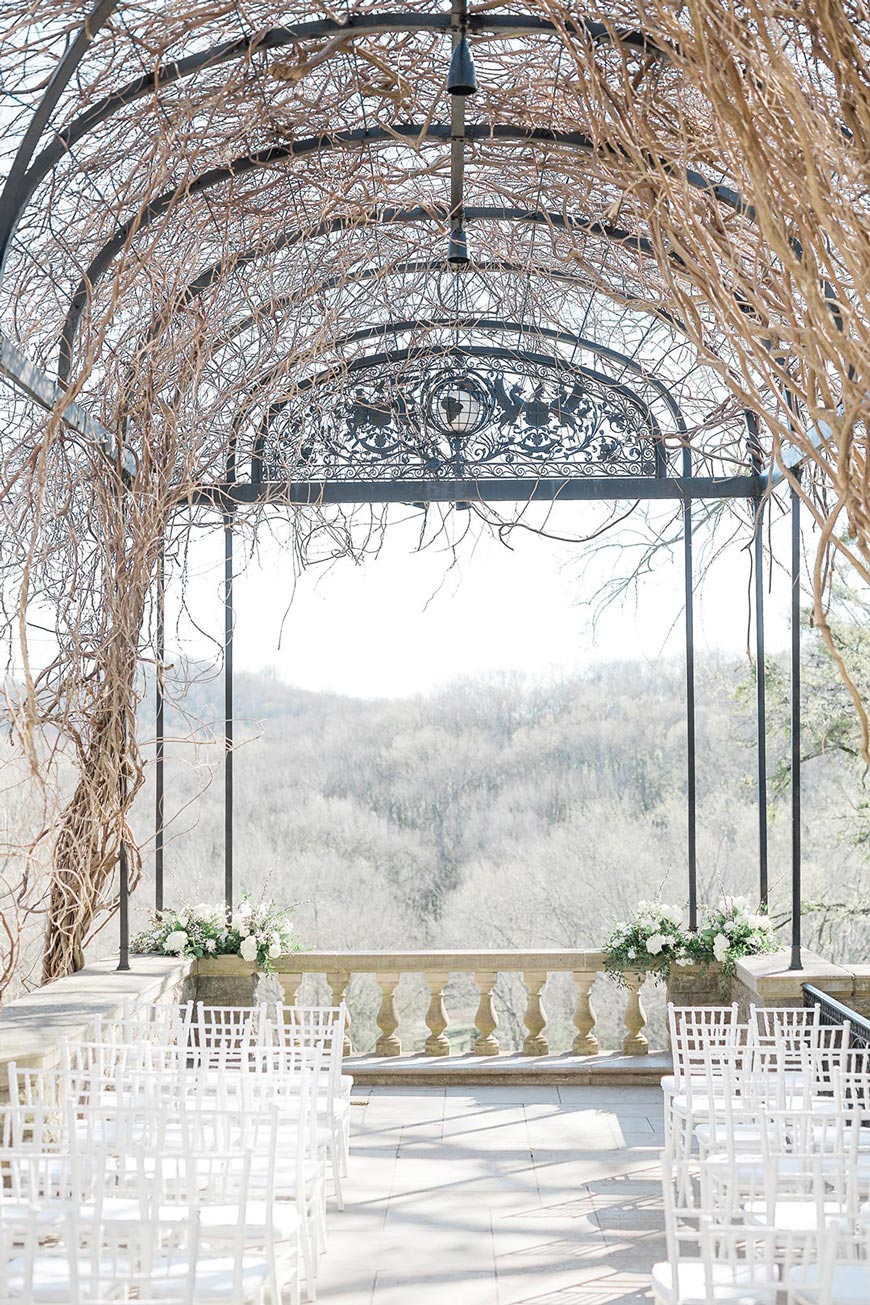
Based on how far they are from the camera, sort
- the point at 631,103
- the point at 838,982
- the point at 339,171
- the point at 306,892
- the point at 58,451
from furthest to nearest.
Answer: the point at 306,892 → the point at 838,982 → the point at 58,451 → the point at 339,171 → the point at 631,103

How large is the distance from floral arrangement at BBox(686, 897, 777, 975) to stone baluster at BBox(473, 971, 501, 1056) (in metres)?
1.11

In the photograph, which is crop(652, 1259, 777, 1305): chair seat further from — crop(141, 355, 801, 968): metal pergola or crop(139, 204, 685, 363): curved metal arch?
crop(141, 355, 801, 968): metal pergola

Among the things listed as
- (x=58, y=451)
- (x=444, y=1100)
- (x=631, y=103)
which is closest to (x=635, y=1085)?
(x=444, y=1100)

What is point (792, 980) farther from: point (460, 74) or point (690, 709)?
point (460, 74)

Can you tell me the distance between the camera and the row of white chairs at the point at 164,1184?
280 cm

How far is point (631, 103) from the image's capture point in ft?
9.55

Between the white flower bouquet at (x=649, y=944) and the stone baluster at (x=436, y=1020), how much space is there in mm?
924

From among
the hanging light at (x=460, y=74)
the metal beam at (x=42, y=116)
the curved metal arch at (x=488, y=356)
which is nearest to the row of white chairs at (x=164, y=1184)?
the metal beam at (x=42, y=116)

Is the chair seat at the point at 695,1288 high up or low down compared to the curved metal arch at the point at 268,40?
down

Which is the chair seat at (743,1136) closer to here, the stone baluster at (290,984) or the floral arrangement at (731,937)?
the floral arrangement at (731,937)

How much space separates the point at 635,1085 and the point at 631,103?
5.22 m

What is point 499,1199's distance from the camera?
512 centimetres

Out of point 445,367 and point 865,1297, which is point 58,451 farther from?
point 865,1297

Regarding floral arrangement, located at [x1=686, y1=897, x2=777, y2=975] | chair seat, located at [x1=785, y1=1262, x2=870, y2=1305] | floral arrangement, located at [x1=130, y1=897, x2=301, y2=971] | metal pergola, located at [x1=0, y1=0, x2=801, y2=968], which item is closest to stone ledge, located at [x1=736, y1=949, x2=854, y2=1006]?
metal pergola, located at [x1=0, y1=0, x2=801, y2=968]
